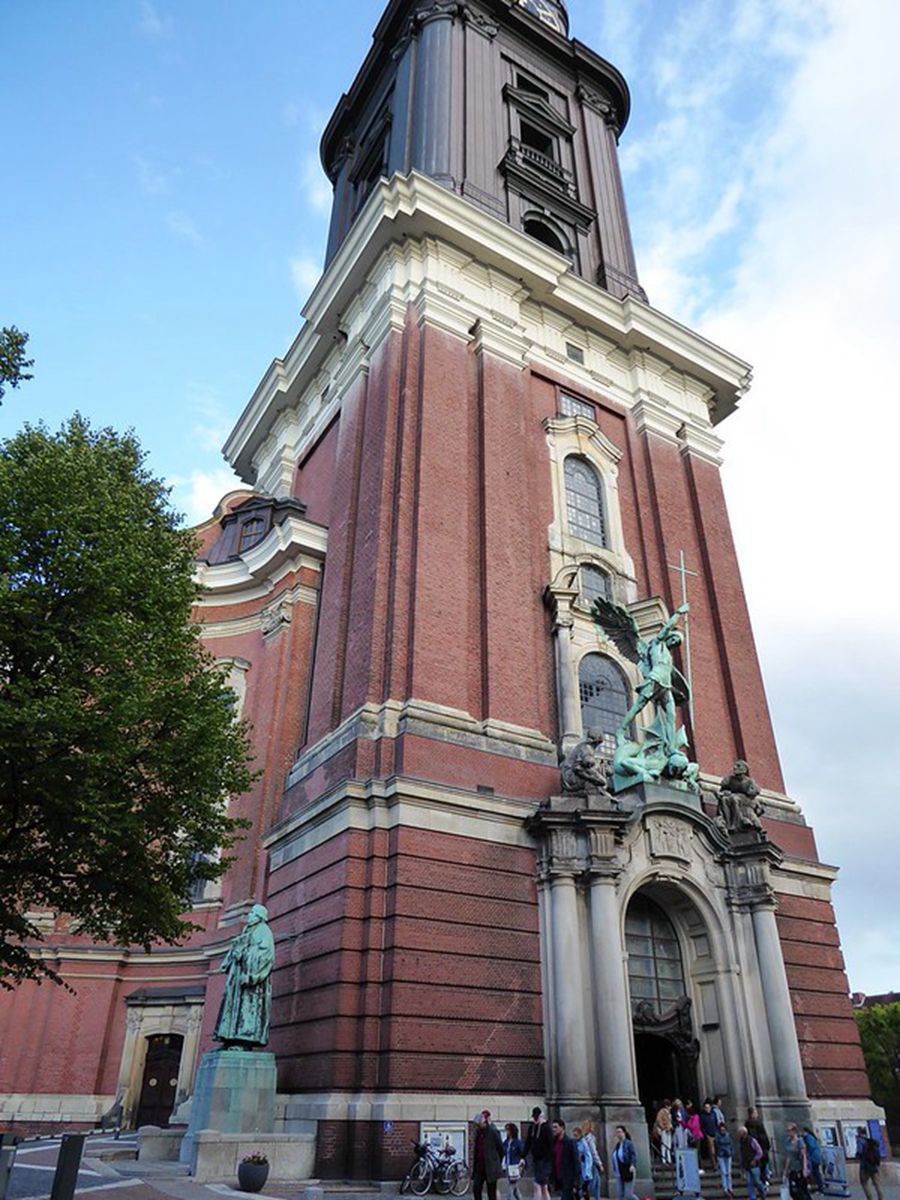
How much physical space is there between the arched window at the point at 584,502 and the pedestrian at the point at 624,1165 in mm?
14126

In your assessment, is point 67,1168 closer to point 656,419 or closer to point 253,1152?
point 253,1152

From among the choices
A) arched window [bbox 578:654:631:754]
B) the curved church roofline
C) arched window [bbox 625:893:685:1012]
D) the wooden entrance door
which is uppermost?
the curved church roofline

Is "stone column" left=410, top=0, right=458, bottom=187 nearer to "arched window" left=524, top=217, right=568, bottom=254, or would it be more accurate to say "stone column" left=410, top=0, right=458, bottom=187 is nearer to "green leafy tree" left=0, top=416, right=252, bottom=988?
"arched window" left=524, top=217, right=568, bottom=254

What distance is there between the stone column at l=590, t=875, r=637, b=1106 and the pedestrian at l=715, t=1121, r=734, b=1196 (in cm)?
159

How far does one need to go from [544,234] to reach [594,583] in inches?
544

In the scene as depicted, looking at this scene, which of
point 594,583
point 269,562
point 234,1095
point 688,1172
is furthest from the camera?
point 269,562

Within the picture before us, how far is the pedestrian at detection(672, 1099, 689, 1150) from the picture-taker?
576 inches

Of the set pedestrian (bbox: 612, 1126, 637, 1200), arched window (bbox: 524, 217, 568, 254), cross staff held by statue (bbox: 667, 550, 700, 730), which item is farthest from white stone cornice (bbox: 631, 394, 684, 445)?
pedestrian (bbox: 612, 1126, 637, 1200)

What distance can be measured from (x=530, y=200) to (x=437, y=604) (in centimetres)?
1755

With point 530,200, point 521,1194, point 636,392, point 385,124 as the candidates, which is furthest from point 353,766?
point 385,124

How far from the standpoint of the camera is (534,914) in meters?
16.5

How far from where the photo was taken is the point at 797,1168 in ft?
43.6

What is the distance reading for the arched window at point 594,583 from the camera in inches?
902

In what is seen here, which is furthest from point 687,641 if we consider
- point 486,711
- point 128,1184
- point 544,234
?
point 128,1184
